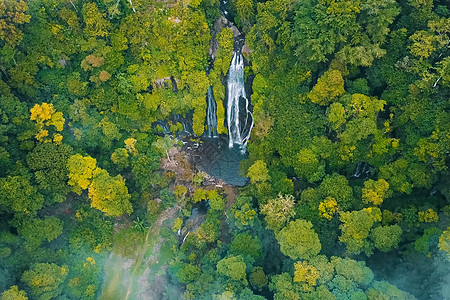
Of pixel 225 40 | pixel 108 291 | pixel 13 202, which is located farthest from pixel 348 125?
pixel 13 202

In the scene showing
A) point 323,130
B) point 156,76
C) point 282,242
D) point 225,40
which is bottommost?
point 282,242

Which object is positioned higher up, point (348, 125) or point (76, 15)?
point (76, 15)

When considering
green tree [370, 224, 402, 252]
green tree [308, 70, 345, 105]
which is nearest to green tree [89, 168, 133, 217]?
green tree [308, 70, 345, 105]

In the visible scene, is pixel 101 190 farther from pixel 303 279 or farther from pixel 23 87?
pixel 303 279

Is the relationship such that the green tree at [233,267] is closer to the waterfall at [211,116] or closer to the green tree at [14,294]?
the green tree at [14,294]

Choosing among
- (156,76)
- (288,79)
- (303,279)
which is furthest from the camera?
(156,76)

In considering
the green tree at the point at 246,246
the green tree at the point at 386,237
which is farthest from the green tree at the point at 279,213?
the green tree at the point at 386,237

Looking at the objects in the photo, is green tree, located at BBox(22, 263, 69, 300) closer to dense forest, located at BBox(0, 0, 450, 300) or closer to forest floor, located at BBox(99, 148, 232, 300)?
dense forest, located at BBox(0, 0, 450, 300)
